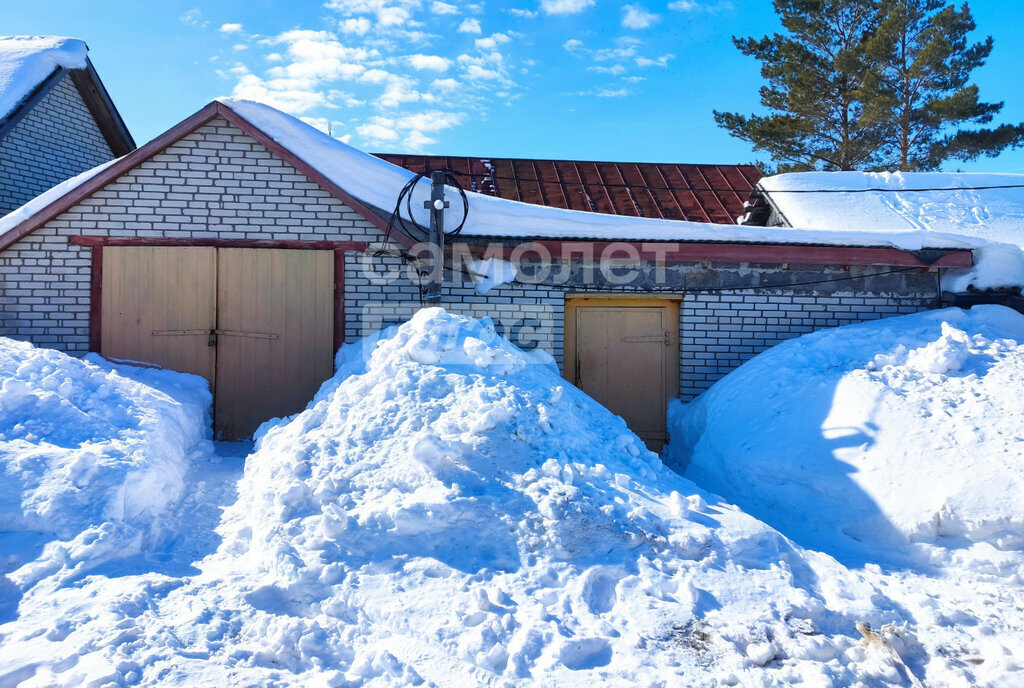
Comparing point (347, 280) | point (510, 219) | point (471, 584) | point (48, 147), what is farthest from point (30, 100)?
point (471, 584)

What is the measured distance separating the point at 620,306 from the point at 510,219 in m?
1.53

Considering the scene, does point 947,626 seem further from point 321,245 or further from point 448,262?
point 321,245

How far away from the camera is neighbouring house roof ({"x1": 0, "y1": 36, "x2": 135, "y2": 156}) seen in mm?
9055

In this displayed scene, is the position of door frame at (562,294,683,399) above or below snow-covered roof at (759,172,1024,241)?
below

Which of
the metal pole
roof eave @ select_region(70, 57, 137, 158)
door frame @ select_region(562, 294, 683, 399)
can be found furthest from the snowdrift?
roof eave @ select_region(70, 57, 137, 158)

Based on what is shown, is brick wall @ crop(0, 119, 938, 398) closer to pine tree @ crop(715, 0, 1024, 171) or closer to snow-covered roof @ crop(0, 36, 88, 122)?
snow-covered roof @ crop(0, 36, 88, 122)

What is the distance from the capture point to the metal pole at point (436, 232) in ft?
21.3

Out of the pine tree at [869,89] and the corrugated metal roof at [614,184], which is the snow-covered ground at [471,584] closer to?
the corrugated metal roof at [614,184]

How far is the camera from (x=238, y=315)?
679 centimetres

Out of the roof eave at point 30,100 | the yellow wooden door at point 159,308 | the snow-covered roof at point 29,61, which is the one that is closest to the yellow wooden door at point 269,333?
the yellow wooden door at point 159,308

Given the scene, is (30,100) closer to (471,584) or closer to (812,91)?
(471,584)

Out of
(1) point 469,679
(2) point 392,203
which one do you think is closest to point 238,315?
(2) point 392,203

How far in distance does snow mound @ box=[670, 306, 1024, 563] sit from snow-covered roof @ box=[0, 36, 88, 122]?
9709 millimetres

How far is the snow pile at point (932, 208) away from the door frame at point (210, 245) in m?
5.36
